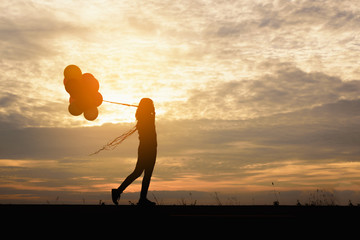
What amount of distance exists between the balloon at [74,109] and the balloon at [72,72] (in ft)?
2.25

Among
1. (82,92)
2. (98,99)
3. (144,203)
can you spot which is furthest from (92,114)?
(144,203)

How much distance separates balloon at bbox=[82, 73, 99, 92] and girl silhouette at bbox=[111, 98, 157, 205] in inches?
58.4

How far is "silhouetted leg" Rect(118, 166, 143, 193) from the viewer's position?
10.2m

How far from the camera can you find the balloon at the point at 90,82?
1084cm

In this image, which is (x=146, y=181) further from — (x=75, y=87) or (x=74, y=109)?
(x=75, y=87)

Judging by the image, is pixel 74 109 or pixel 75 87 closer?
pixel 75 87

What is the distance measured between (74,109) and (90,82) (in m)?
→ 0.81

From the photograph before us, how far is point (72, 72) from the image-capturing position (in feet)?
36.3
